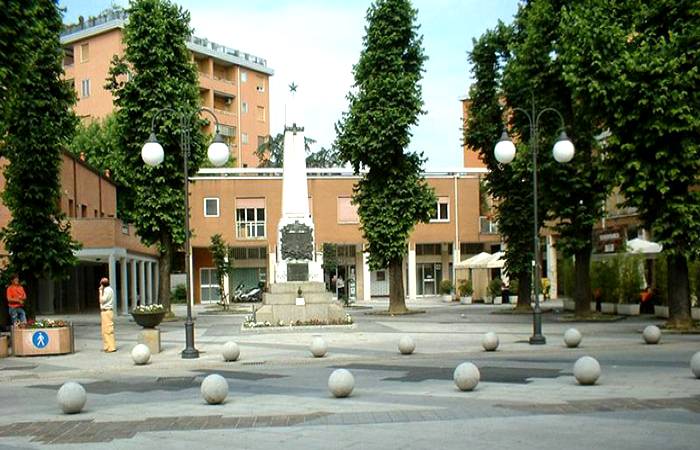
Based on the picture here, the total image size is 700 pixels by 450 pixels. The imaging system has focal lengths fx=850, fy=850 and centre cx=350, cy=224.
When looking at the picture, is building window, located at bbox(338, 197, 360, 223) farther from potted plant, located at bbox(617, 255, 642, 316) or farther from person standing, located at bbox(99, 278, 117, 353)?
person standing, located at bbox(99, 278, 117, 353)

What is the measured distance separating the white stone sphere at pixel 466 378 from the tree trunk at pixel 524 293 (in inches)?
1067

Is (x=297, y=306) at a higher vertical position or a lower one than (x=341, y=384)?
higher

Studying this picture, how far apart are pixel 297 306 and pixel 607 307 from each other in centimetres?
1435

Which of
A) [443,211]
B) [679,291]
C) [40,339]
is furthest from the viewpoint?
[443,211]

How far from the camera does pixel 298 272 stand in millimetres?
32594

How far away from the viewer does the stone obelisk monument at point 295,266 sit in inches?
1242

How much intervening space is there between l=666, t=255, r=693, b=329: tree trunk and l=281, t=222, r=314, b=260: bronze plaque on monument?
13.4m

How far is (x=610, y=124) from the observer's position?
25.5 meters

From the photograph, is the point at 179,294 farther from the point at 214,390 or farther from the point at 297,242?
the point at 214,390

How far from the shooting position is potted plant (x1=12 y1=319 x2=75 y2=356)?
72.5 ft

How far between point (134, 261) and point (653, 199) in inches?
1193

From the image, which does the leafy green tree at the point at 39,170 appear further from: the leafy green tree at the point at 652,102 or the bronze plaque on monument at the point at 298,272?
the leafy green tree at the point at 652,102

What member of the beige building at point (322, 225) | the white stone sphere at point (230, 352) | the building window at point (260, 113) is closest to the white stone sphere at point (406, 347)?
the white stone sphere at point (230, 352)

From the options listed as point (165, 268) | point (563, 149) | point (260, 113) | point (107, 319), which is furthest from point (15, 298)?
point (260, 113)
